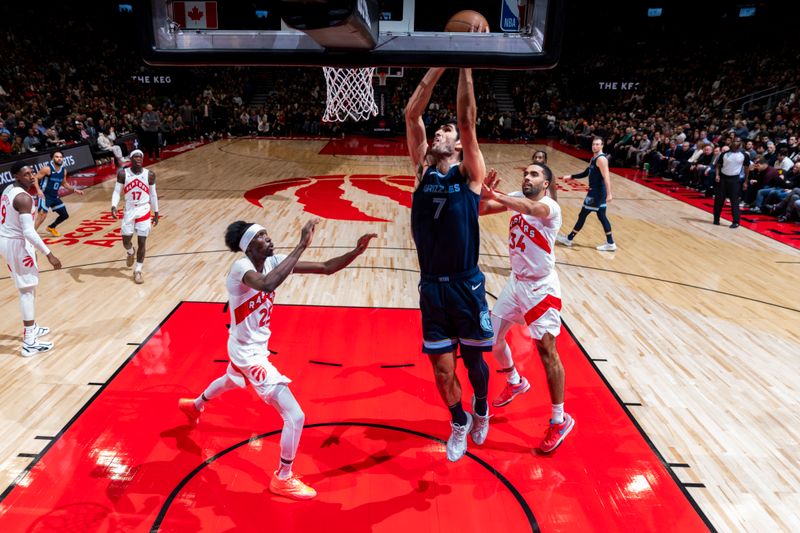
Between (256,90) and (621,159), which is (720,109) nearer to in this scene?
(621,159)

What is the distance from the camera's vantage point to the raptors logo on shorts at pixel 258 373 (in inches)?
137

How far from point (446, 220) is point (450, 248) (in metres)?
0.18

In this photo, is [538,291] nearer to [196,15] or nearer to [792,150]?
[196,15]

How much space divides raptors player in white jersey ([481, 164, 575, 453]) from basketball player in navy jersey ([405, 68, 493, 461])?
24.3 inches

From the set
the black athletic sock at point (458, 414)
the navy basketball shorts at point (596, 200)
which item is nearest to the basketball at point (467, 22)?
the black athletic sock at point (458, 414)

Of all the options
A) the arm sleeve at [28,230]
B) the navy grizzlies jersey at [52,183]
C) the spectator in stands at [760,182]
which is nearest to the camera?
the arm sleeve at [28,230]

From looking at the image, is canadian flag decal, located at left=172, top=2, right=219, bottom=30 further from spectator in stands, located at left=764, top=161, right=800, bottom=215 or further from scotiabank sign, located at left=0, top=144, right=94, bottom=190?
spectator in stands, located at left=764, top=161, right=800, bottom=215

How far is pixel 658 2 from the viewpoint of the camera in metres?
32.5

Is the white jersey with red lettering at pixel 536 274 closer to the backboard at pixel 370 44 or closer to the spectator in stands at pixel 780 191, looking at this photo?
the backboard at pixel 370 44

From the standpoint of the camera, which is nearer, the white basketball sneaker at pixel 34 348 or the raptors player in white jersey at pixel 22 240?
the raptors player in white jersey at pixel 22 240

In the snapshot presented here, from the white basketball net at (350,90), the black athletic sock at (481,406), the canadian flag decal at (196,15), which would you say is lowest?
the black athletic sock at (481,406)

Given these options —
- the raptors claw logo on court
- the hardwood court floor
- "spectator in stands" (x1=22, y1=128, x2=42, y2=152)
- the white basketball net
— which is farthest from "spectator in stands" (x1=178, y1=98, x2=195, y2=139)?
the white basketball net

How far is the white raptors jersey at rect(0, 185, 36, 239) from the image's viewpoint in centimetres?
516

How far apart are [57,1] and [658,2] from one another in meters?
32.4
